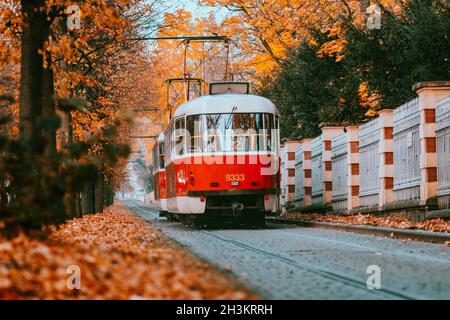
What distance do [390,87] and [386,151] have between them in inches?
130

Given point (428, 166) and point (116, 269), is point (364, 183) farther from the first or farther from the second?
point (116, 269)

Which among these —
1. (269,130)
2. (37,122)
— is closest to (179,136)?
(269,130)

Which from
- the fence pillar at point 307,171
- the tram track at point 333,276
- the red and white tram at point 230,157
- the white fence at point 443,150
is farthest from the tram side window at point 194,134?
the fence pillar at point 307,171

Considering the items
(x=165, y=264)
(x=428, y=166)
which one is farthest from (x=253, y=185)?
(x=165, y=264)

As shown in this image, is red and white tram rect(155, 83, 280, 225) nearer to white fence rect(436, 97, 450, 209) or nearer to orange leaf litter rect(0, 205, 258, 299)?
white fence rect(436, 97, 450, 209)

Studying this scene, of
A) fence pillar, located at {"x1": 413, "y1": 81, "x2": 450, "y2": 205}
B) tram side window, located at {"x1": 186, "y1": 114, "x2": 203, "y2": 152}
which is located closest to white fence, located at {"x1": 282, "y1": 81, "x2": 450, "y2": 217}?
fence pillar, located at {"x1": 413, "y1": 81, "x2": 450, "y2": 205}

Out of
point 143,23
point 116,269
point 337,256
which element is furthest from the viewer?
point 143,23

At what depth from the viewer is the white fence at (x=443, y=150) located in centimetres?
1689

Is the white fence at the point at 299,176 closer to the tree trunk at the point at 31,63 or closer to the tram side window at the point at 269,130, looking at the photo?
the tram side window at the point at 269,130

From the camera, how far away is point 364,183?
76.0 ft

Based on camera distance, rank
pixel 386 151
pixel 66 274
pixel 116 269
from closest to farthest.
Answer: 1. pixel 66 274
2. pixel 116 269
3. pixel 386 151

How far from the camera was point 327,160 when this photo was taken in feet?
88.6

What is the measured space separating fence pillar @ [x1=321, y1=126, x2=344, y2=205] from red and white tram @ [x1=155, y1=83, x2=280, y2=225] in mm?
4813

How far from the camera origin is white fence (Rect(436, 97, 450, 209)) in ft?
55.4
